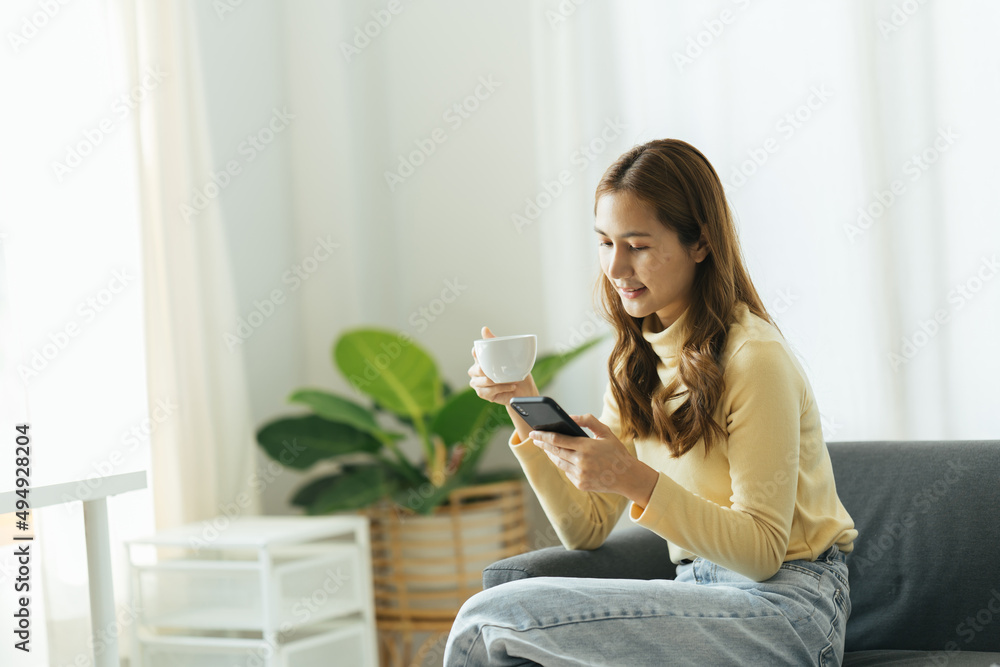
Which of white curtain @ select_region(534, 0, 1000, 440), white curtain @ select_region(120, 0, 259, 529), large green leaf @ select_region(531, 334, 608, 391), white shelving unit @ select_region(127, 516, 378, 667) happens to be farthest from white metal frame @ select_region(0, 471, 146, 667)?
white curtain @ select_region(534, 0, 1000, 440)

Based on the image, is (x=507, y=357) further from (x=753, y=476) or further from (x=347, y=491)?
(x=347, y=491)

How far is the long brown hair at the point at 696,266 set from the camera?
1364 millimetres

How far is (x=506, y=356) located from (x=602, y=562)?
475 mm

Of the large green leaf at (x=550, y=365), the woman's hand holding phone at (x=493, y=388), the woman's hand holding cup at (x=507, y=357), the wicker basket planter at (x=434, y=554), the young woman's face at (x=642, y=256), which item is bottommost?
the wicker basket planter at (x=434, y=554)

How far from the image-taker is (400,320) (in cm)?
314

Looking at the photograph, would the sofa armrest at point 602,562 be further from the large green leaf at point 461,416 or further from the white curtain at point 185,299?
the white curtain at point 185,299

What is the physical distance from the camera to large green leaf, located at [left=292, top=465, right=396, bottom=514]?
2412mm

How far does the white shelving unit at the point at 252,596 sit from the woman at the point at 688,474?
0.78 m

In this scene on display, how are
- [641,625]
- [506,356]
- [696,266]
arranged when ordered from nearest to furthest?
[641,625] < [506,356] < [696,266]

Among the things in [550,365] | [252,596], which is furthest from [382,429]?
[252,596]

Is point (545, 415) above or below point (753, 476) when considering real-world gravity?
above

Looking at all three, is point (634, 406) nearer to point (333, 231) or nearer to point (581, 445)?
point (581, 445)

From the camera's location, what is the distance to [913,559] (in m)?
1.57

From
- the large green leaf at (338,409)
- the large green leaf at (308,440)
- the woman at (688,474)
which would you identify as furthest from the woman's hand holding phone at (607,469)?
the large green leaf at (308,440)
